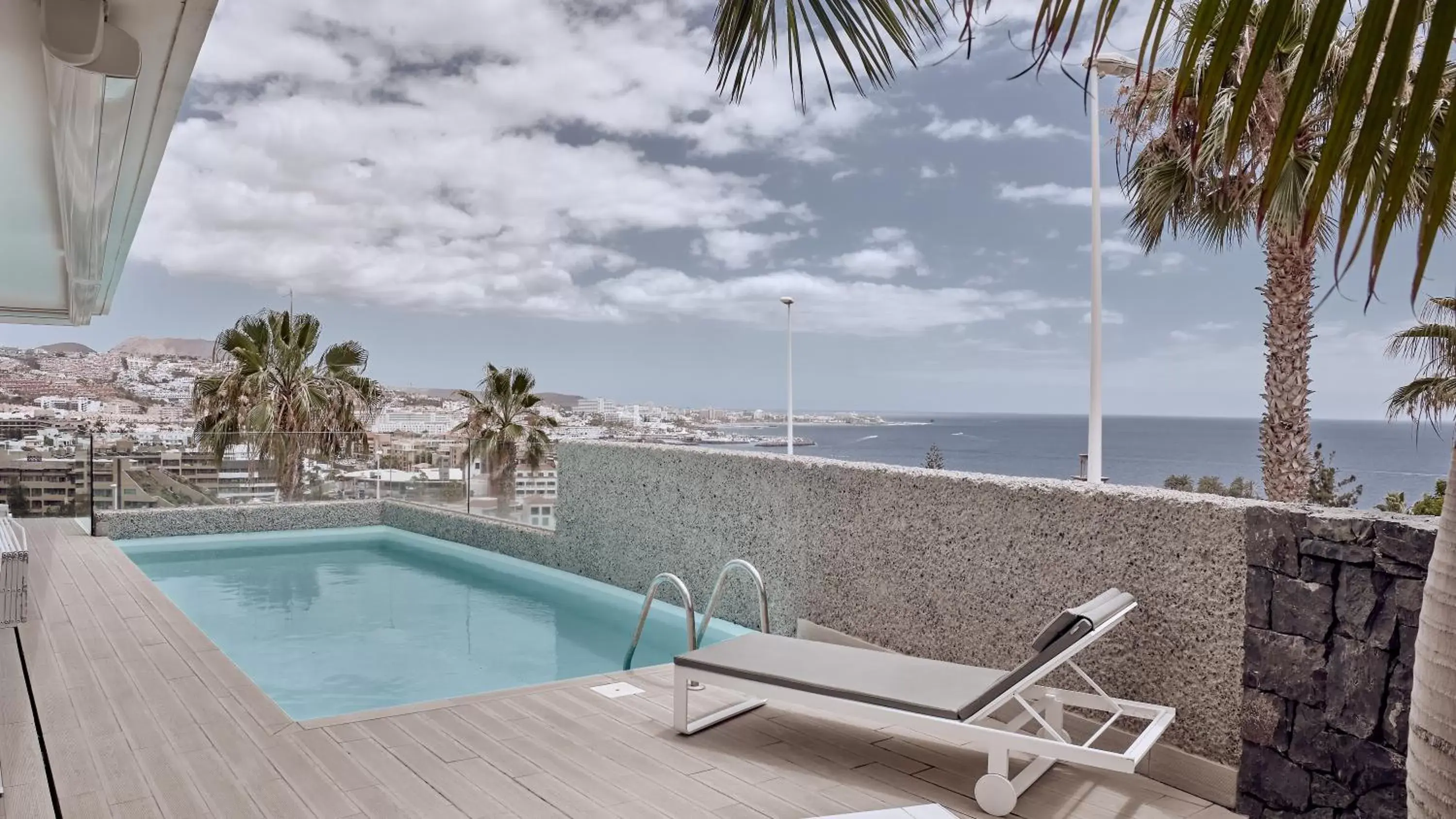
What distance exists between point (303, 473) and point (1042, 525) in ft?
33.9

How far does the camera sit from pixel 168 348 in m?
28.0

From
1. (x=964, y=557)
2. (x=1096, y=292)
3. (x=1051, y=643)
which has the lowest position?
(x=1051, y=643)

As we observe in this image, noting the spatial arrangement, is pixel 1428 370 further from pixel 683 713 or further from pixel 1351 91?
pixel 1351 91

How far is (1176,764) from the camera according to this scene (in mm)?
3586

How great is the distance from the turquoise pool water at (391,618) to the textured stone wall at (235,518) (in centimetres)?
23

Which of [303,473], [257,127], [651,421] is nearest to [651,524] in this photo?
[303,473]

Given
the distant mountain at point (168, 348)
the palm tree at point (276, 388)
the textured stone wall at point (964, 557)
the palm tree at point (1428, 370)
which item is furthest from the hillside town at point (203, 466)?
the palm tree at point (1428, 370)

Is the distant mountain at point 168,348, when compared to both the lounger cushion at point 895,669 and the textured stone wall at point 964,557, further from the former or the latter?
the lounger cushion at point 895,669

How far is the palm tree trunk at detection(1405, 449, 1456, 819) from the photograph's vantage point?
0.97m

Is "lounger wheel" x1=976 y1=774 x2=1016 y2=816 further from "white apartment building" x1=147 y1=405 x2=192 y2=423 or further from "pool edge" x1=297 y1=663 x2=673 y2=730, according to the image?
"white apartment building" x1=147 y1=405 x2=192 y2=423

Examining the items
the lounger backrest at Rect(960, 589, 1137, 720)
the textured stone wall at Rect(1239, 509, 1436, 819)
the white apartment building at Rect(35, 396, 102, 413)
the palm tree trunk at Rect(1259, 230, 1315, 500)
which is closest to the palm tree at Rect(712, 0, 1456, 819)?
the textured stone wall at Rect(1239, 509, 1436, 819)

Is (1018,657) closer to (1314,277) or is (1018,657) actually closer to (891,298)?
(1314,277)

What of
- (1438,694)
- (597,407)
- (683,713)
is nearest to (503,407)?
(597,407)

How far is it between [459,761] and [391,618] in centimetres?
481
